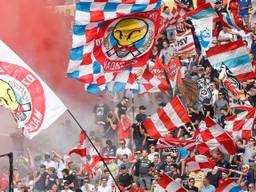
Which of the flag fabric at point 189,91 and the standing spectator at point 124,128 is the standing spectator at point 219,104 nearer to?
the flag fabric at point 189,91

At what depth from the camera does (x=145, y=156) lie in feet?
53.0

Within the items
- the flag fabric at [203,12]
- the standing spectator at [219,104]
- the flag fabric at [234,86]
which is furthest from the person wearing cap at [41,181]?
the flag fabric at [203,12]

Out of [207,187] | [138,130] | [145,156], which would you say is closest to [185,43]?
[138,130]

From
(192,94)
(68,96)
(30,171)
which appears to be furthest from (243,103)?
(68,96)

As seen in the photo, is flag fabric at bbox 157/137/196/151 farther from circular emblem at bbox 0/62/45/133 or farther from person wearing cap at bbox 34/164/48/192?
circular emblem at bbox 0/62/45/133

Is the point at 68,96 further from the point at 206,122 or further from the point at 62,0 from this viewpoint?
the point at 206,122

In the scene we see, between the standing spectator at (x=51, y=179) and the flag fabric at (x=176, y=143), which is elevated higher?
the flag fabric at (x=176, y=143)

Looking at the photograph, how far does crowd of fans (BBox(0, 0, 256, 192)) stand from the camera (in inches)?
591

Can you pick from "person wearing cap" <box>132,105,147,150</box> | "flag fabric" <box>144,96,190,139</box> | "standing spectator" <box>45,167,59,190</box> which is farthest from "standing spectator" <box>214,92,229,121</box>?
"flag fabric" <box>144,96,190,139</box>

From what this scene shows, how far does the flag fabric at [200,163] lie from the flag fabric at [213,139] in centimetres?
23

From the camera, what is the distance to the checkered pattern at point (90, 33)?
12938 millimetres

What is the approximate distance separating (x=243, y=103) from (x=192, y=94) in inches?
111

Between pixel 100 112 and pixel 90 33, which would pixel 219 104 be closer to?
pixel 100 112

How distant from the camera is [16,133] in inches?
747
